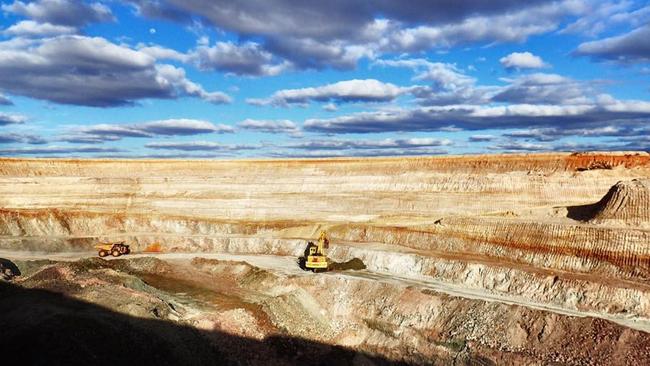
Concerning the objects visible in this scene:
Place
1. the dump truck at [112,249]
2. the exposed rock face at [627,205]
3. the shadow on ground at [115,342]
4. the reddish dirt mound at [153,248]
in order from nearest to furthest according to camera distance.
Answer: the shadow on ground at [115,342]
the exposed rock face at [627,205]
the dump truck at [112,249]
the reddish dirt mound at [153,248]

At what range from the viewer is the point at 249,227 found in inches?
2499

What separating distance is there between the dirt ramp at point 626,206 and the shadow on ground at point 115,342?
2570 cm

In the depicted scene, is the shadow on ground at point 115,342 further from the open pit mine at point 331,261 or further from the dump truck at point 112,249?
the dump truck at point 112,249

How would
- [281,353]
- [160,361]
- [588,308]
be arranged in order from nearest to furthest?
1. [160,361]
2. [281,353]
3. [588,308]

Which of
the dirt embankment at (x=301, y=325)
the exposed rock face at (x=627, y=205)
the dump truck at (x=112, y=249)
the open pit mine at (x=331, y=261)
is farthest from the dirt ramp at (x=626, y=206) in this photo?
the dump truck at (x=112, y=249)

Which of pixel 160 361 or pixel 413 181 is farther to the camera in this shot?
pixel 413 181

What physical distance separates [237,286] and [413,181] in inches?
1124

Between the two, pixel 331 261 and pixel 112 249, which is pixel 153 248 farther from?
pixel 331 261

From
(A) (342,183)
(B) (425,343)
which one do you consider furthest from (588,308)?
(A) (342,183)

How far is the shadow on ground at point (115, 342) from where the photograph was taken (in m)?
24.2

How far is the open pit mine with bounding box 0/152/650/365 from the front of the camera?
29.7 meters

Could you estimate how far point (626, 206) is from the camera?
43938 mm

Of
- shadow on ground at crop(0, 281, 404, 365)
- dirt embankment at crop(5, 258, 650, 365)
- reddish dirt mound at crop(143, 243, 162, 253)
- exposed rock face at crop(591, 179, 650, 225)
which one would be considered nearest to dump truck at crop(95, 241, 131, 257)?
reddish dirt mound at crop(143, 243, 162, 253)

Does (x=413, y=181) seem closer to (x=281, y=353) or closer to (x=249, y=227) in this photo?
(x=249, y=227)
